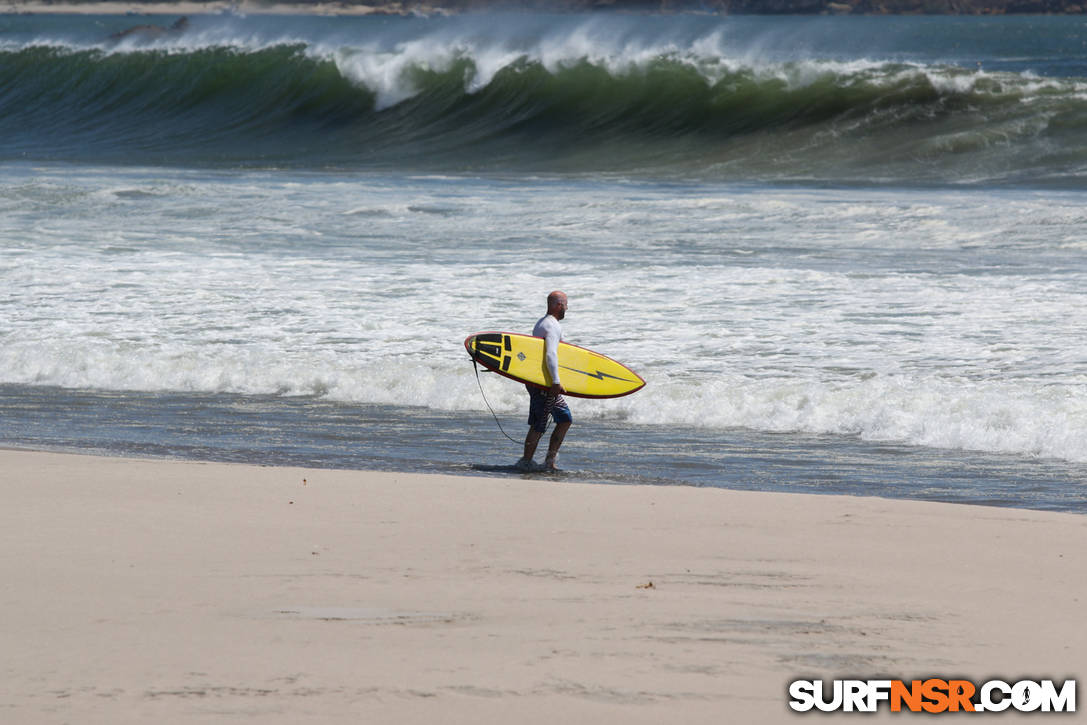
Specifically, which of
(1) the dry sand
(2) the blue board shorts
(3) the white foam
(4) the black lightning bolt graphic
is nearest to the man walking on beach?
(2) the blue board shorts

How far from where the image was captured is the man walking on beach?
7.33 m

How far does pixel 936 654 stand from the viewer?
3996 millimetres

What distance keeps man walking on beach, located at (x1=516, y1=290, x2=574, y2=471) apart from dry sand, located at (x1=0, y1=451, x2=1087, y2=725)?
3.27ft

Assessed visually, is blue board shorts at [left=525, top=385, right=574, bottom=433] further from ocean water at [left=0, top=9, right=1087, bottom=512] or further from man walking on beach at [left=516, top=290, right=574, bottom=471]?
ocean water at [left=0, top=9, right=1087, bottom=512]

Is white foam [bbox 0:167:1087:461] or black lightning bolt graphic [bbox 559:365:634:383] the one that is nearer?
black lightning bolt graphic [bbox 559:365:634:383]

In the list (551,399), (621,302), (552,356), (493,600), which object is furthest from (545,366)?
(621,302)

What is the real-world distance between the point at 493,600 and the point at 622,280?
805 centimetres

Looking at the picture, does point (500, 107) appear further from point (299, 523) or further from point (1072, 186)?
point (299, 523)

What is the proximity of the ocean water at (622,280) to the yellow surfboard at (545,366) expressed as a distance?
1.07ft

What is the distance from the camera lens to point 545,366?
7.42 m

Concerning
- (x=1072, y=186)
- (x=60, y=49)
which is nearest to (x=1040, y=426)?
(x=1072, y=186)

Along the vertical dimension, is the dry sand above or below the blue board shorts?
below

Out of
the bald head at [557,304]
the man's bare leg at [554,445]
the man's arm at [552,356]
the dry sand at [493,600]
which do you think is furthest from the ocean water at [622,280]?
the dry sand at [493,600]

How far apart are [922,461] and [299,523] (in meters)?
3.66
